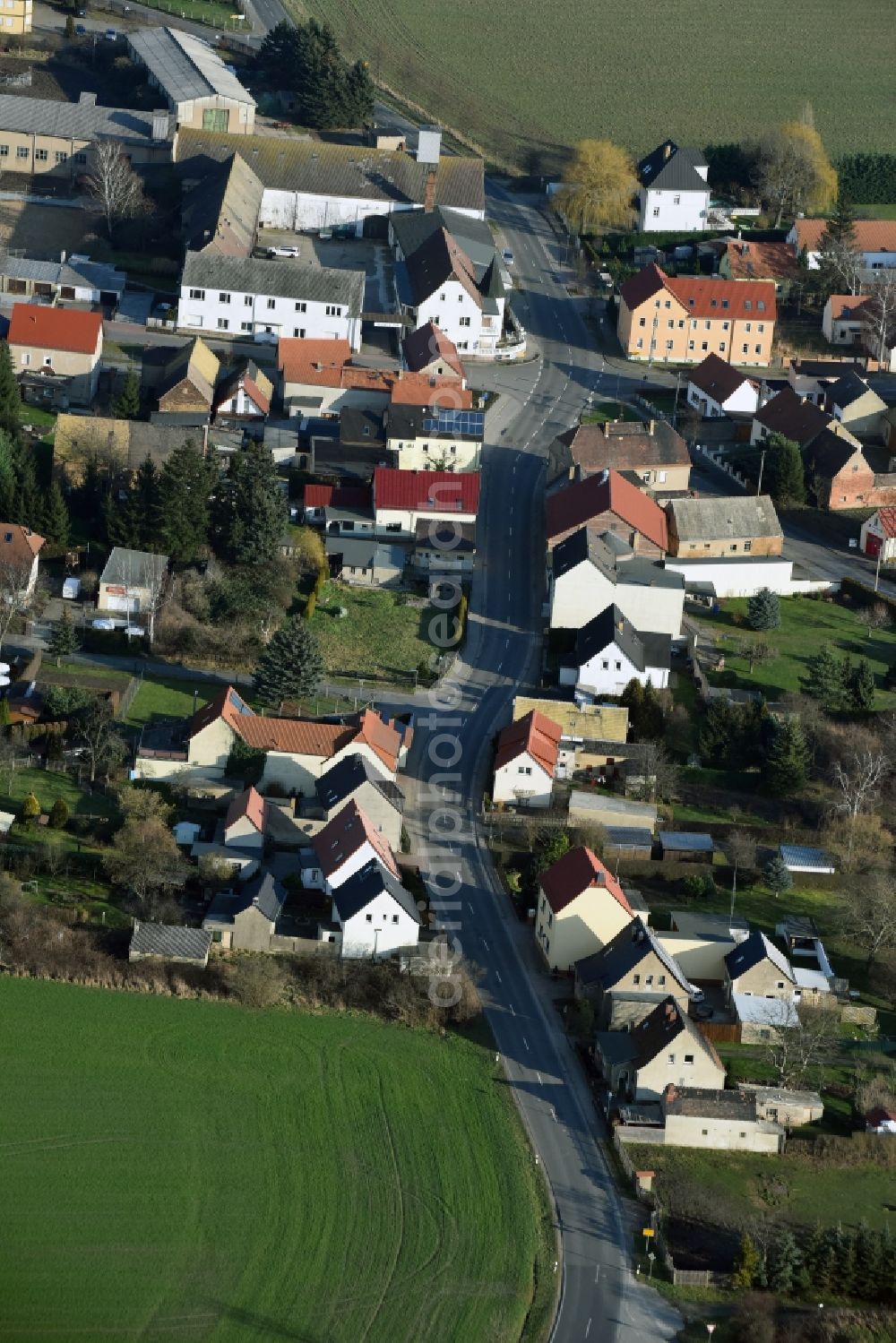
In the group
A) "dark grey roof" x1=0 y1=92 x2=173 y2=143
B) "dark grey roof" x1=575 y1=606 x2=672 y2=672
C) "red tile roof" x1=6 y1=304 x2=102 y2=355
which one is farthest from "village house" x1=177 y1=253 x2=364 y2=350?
"dark grey roof" x1=575 y1=606 x2=672 y2=672

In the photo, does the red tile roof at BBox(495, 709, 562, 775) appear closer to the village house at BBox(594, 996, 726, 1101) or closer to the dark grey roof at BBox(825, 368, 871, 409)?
the village house at BBox(594, 996, 726, 1101)

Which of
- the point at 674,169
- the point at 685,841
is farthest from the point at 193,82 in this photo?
the point at 685,841

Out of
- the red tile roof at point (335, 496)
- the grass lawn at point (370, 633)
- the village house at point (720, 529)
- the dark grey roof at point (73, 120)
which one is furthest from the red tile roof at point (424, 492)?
the dark grey roof at point (73, 120)

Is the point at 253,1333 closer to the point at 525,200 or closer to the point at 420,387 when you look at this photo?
the point at 420,387

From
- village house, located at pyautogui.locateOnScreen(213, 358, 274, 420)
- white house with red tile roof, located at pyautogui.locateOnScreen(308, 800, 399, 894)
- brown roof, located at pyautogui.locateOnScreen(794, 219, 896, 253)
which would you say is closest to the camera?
Result: white house with red tile roof, located at pyautogui.locateOnScreen(308, 800, 399, 894)

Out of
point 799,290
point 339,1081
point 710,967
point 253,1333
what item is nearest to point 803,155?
point 799,290

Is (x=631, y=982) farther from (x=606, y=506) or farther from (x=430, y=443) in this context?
(x=430, y=443)

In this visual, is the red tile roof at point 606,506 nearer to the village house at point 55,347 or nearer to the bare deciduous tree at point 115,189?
the village house at point 55,347
